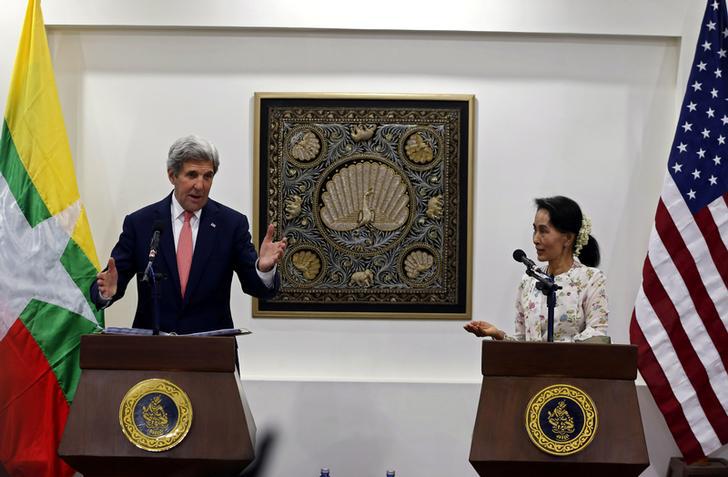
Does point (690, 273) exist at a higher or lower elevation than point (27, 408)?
higher

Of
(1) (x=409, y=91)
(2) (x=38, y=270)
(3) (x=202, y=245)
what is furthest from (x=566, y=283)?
(2) (x=38, y=270)

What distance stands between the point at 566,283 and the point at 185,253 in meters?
1.42

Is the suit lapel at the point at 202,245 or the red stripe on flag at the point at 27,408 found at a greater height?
the suit lapel at the point at 202,245

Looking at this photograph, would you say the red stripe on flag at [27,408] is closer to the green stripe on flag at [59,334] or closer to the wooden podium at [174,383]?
the green stripe on flag at [59,334]

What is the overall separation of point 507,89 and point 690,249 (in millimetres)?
1186

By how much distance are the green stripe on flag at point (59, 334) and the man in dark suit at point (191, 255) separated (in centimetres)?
74

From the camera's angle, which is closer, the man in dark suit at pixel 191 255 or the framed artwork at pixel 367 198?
the man in dark suit at pixel 191 255

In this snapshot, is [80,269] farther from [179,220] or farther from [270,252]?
[270,252]

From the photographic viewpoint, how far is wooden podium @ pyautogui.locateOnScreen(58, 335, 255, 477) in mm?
2604

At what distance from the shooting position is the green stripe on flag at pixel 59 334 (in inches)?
148

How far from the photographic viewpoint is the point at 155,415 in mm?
2621

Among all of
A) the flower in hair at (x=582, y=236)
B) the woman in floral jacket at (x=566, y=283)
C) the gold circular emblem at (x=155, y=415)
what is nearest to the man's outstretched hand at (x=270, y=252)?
the gold circular emblem at (x=155, y=415)

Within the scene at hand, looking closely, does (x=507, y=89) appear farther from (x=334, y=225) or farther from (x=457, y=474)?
(x=457, y=474)

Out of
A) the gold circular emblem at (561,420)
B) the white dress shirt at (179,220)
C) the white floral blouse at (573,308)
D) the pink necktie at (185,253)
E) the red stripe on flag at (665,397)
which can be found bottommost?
the red stripe on flag at (665,397)
